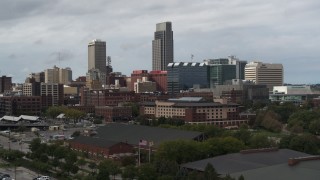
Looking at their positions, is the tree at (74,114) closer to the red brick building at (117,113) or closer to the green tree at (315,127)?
the red brick building at (117,113)

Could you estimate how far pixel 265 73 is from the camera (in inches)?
7387

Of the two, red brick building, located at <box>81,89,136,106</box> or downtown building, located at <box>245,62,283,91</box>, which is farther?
downtown building, located at <box>245,62,283,91</box>

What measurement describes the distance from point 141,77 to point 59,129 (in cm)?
9004

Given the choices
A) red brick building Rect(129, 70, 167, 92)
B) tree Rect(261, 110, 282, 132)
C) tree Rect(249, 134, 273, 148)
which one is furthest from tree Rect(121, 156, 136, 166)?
red brick building Rect(129, 70, 167, 92)

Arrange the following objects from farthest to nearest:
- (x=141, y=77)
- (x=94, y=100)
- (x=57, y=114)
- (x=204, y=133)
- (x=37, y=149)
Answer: (x=141, y=77) → (x=94, y=100) → (x=57, y=114) → (x=204, y=133) → (x=37, y=149)

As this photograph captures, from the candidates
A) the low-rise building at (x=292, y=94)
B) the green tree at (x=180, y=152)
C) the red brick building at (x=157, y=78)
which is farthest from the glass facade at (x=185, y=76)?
the green tree at (x=180, y=152)

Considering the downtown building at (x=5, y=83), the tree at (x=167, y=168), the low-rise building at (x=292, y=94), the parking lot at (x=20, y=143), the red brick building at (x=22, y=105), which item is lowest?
the parking lot at (x=20, y=143)

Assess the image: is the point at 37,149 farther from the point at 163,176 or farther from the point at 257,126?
the point at 257,126

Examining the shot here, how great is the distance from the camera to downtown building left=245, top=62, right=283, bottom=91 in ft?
606

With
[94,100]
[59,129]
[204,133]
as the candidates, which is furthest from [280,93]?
[204,133]

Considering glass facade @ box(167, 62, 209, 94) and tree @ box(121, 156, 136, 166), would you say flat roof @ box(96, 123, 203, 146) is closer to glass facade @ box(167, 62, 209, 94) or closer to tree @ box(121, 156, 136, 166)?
tree @ box(121, 156, 136, 166)

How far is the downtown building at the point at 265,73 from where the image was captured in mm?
184750

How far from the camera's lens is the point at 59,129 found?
298 feet

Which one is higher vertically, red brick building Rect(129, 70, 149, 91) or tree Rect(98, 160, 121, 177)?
red brick building Rect(129, 70, 149, 91)
